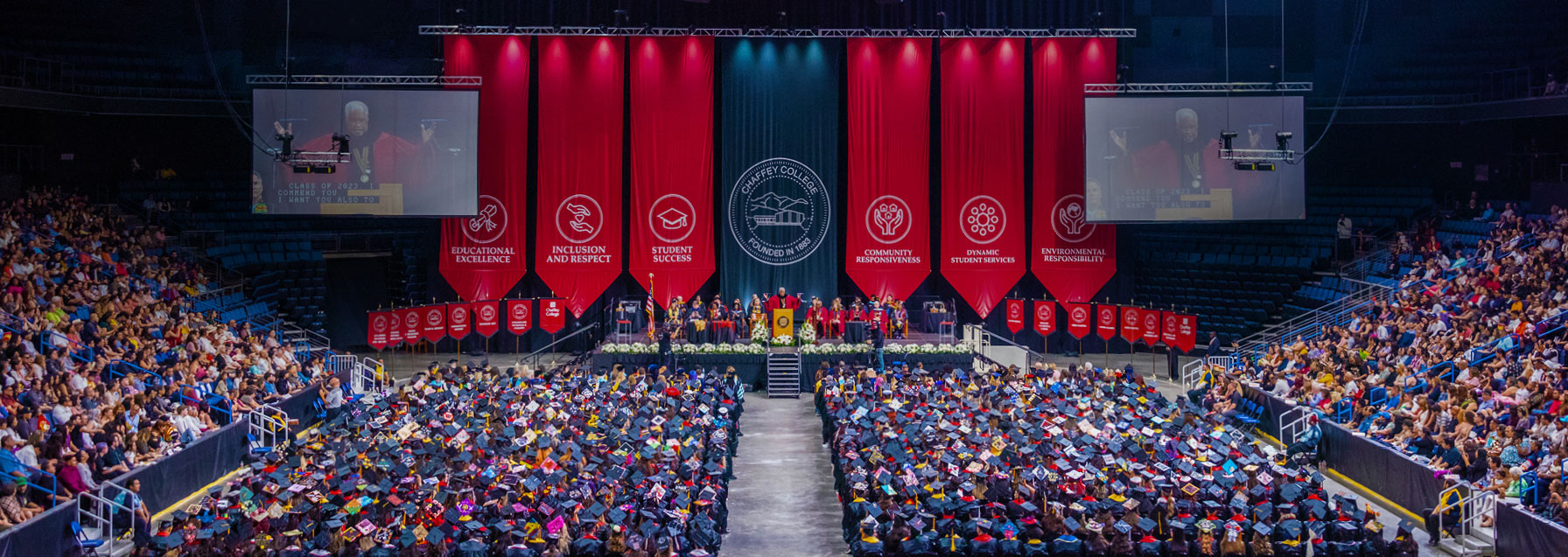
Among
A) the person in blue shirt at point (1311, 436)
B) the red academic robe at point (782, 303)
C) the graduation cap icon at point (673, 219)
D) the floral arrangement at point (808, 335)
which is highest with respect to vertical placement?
the graduation cap icon at point (673, 219)

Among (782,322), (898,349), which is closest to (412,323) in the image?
(782,322)

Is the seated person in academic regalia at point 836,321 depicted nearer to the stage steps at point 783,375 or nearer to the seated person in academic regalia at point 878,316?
the seated person in academic regalia at point 878,316

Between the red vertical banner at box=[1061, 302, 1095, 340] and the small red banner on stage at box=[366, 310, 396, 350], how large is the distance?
1611cm

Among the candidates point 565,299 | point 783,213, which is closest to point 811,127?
point 783,213

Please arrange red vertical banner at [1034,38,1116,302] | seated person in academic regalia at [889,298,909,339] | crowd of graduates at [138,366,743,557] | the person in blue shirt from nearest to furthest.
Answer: crowd of graduates at [138,366,743,557]
the person in blue shirt
seated person in academic regalia at [889,298,909,339]
red vertical banner at [1034,38,1116,302]

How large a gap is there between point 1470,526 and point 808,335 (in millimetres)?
15481

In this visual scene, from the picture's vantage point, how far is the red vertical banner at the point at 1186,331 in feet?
90.1

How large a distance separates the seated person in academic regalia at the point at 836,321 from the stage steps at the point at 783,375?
6.09ft

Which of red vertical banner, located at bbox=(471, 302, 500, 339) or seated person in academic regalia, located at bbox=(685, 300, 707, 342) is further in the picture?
red vertical banner, located at bbox=(471, 302, 500, 339)

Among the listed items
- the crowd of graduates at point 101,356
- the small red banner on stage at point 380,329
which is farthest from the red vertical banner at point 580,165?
the crowd of graduates at point 101,356

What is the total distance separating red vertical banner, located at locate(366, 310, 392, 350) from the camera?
89.6 ft

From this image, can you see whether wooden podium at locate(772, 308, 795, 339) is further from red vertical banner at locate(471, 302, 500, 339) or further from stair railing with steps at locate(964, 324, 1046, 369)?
red vertical banner at locate(471, 302, 500, 339)

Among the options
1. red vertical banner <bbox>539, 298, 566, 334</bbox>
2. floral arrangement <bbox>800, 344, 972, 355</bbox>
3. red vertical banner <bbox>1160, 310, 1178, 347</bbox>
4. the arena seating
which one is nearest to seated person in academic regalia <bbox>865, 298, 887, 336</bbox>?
floral arrangement <bbox>800, 344, 972, 355</bbox>

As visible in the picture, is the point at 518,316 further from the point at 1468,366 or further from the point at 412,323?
the point at 1468,366
